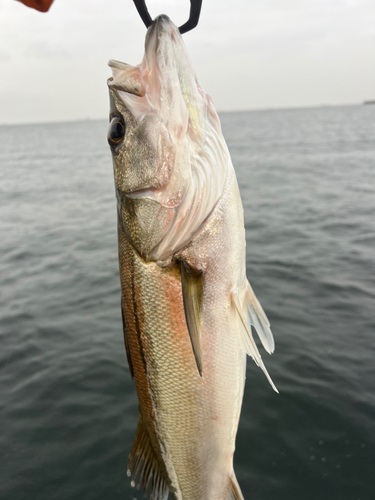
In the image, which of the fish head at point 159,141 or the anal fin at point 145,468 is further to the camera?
the anal fin at point 145,468

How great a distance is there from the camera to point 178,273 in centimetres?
171

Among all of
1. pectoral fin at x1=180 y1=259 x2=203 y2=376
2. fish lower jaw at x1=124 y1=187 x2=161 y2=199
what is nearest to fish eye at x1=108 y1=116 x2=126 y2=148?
fish lower jaw at x1=124 y1=187 x2=161 y2=199

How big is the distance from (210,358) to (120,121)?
1.17 m

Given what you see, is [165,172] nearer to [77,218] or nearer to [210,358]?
[210,358]

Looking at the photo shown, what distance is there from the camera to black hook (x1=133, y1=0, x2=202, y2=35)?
4.76ft

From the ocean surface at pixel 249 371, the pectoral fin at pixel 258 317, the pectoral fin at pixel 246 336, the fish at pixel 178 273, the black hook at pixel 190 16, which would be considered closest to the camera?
the black hook at pixel 190 16

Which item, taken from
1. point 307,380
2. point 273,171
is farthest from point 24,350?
point 273,171

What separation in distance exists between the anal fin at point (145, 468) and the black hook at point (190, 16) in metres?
1.87

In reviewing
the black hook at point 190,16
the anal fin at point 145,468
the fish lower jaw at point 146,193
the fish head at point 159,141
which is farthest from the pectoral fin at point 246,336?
the black hook at point 190,16

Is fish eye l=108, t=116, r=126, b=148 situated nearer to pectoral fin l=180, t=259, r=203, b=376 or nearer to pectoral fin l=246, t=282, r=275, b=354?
pectoral fin l=180, t=259, r=203, b=376

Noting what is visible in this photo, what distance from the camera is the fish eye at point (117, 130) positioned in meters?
1.68

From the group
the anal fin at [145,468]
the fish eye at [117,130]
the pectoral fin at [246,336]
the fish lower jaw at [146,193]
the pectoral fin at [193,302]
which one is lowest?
the anal fin at [145,468]

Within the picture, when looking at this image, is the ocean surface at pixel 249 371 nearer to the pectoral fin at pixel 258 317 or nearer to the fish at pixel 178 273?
the fish at pixel 178 273

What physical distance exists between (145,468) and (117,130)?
1.71 m
